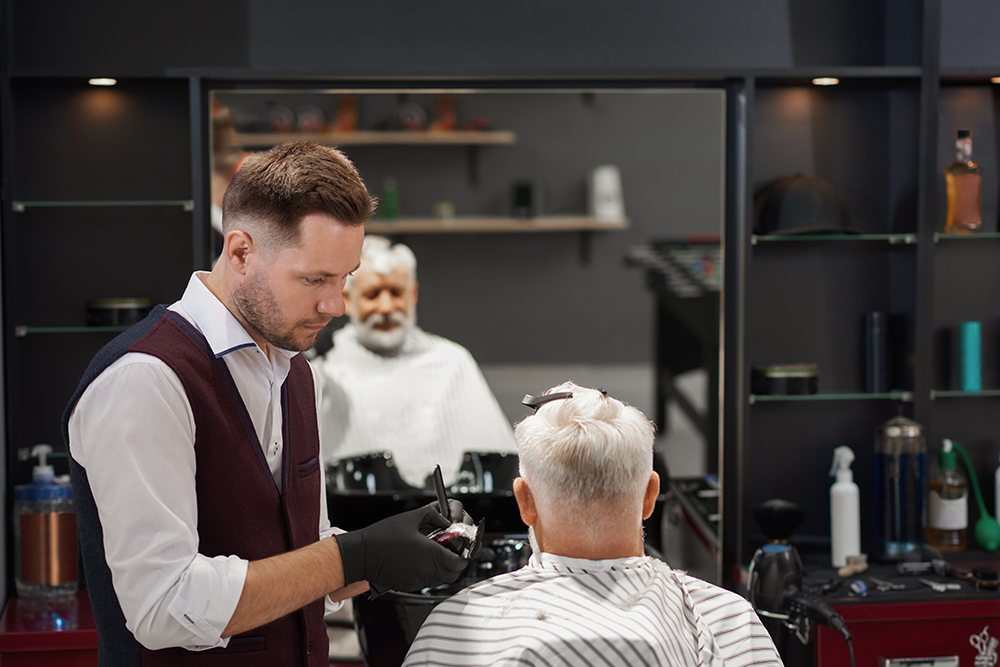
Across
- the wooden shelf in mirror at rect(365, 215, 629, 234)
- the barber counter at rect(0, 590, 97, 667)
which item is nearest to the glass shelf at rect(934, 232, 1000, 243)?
the wooden shelf in mirror at rect(365, 215, 629, 234)

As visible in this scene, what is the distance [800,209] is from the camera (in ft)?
9.02

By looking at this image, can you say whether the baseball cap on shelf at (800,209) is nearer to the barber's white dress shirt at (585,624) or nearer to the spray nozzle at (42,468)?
the barber's white dress shirt at (585,624)

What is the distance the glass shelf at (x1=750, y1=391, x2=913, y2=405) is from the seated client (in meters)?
1.35

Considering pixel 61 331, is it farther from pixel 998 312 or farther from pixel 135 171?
pixel 998 312

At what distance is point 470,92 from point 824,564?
1.87 metres

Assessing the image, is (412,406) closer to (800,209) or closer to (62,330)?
(62,330)

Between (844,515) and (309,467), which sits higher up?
(309,467)

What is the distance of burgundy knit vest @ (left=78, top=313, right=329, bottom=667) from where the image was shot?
1392 millimetres

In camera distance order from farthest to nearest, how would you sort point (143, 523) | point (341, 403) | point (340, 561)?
point (341, 403), point (340, 561), point (143, 523)

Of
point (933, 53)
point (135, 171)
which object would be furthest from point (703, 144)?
point (135, 171)

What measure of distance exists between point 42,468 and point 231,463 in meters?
1.40

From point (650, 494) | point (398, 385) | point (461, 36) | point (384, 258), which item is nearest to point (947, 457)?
point (650, 494)

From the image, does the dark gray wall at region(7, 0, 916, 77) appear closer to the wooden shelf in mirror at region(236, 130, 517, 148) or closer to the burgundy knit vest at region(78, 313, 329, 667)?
the wooden shelf in mirror at region(236, 130, 517, 148)

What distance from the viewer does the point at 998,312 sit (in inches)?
114
